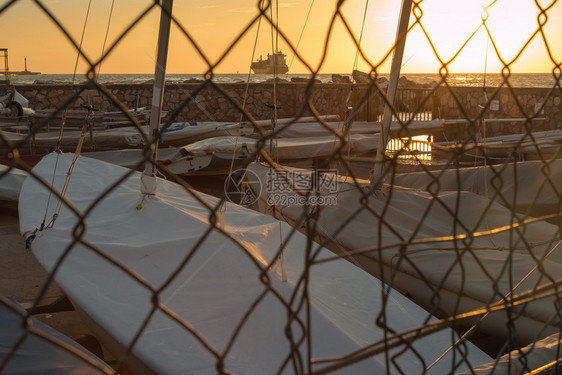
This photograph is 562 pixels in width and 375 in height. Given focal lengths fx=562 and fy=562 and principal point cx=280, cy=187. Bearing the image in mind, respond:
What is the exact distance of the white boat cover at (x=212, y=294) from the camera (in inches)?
96.3

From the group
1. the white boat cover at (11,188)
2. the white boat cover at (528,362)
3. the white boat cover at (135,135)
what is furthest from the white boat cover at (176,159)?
the white boat cover at (528,362)

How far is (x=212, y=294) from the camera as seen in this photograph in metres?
2.83

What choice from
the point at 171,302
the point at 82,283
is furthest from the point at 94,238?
the point at 171,302

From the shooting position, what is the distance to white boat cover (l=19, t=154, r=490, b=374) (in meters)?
2.45

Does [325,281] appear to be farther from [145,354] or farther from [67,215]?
[67,215]

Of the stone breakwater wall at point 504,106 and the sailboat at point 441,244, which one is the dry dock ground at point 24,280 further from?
the stone breakwater wall at point 504,106

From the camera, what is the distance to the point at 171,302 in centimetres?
278

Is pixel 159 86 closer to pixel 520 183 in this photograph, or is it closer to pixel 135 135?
pixel 520 183

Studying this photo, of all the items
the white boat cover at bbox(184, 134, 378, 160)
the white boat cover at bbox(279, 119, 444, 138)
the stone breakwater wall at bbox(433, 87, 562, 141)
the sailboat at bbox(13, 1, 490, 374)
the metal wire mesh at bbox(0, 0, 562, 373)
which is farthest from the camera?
the stone breakwater wall at bbox(433, 87, 562, 141)

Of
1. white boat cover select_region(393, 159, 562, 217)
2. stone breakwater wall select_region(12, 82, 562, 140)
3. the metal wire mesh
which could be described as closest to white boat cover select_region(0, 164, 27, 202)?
the metal wire mesh

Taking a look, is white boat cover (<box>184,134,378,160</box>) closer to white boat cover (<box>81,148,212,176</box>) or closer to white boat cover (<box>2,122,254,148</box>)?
white boat cover (<box>81,148,212,176</box>)

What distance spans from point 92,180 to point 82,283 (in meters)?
2.47

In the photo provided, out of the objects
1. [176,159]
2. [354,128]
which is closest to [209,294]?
[176,159]

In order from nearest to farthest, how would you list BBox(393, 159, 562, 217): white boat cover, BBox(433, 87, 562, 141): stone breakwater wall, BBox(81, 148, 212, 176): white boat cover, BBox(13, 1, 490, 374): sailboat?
BBox(13, 1, 490, 374): sailboat < BBox(393, 159, 562, 217): white boat cover < BBox(81, 148, 212, 176): white boat cover < BBox(433, 87, 562, 141): stone breakwater wall
